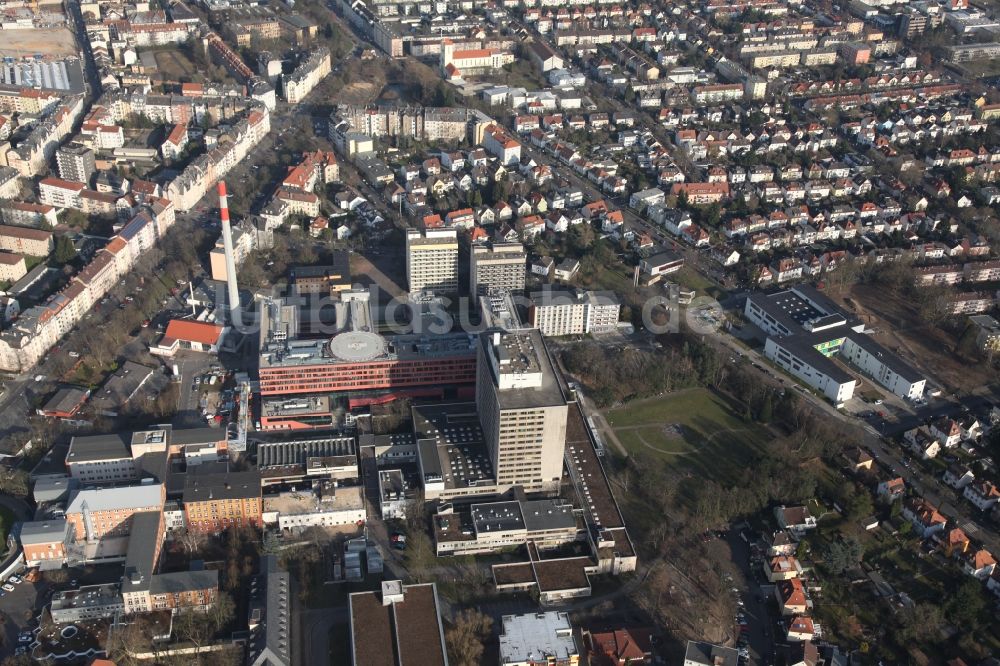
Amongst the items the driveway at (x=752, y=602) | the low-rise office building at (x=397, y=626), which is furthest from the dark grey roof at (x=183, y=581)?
the driveway at (x=752, y=602)

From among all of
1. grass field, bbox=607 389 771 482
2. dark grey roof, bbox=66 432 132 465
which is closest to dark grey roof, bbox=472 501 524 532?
grass field, bbox=607 389 771 482

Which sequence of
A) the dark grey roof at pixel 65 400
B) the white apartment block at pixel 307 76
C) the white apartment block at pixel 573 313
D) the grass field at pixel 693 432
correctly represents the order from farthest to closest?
the white apartment block at pixel 307 76 < the white apartment block at pixel 573 313 < the dark grey roof at pixel 65 400 < the grass field at pixel 693 432

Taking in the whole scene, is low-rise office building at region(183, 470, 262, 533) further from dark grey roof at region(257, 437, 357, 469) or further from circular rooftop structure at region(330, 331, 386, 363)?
circular rooftop structure at region(330, 331, 386, 363)

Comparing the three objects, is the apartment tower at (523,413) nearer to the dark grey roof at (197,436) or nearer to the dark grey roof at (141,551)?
the dark grey roof at (197,436)

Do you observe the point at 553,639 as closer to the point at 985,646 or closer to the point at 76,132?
the point at 985,646

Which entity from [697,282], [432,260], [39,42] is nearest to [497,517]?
[432,260]

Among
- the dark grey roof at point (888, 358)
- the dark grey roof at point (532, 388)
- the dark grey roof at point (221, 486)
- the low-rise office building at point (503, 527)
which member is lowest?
the low-rise office building at point (503, 527)
